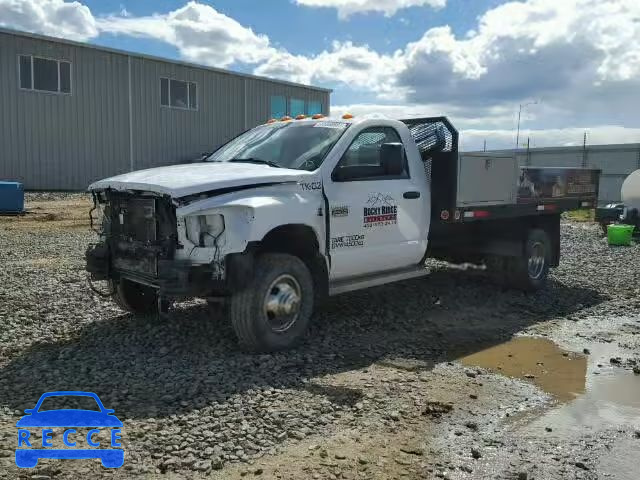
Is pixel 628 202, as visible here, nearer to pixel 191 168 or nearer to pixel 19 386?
pixel 191 168

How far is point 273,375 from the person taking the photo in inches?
Result: 186

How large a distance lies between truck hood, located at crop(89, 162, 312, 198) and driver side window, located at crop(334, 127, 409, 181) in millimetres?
479

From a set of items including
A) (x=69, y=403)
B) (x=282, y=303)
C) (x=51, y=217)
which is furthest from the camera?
(x=51, y=217)

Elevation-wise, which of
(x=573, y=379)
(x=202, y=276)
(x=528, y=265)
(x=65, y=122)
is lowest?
(x=573, y=379)

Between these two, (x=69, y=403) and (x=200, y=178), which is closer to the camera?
(x=69, y=403)

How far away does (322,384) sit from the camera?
4.65 meters

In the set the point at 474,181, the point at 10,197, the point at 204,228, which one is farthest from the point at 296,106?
the point at 204,228

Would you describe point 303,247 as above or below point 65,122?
below

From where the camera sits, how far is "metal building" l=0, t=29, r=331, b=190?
19.6m

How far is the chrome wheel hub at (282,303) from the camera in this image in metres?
5.19

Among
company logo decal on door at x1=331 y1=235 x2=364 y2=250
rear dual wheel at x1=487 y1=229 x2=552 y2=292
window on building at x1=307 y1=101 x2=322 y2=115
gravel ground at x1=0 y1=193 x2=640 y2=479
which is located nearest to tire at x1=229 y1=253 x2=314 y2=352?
gravel ground at x1=0 y1=193 x2=640 y2=479

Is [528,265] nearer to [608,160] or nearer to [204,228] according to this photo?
[204,228]

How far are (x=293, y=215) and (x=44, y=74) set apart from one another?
1822 centimetres

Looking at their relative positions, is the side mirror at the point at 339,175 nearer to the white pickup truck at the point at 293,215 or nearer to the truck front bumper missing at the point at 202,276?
the white pickup truck at the point at 293,215
